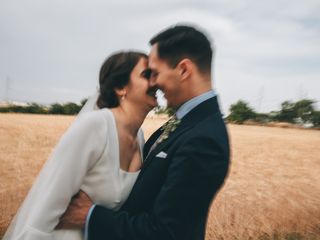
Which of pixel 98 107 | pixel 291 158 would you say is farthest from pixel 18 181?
pixel 291 158

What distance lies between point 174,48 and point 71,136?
825mm

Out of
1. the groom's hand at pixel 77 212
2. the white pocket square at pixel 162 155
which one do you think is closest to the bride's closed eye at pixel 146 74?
the white pocket square at pixel 162 155

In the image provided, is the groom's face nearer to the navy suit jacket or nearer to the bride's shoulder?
the navy suit jacket

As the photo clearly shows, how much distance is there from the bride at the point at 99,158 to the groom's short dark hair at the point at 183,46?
18.5 inches

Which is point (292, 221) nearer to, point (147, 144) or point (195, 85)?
point (147, 144)

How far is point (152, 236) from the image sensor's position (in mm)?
2338

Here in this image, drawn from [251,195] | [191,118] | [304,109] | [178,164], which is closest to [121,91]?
[191,118]

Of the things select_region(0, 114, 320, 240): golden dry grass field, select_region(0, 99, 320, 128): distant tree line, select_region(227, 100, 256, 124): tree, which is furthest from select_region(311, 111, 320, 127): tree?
select_region(0, 114, 320, 240): golden dry grass field

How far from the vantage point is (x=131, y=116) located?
315cm

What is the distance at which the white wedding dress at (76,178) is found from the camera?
2.62 meters

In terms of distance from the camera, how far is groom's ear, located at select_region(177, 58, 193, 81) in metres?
2.69

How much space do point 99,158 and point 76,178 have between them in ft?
0.67

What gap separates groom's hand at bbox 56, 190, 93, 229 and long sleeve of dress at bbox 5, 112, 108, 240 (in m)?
0.05

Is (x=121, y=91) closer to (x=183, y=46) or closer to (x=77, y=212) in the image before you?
(x=183, y=46)
